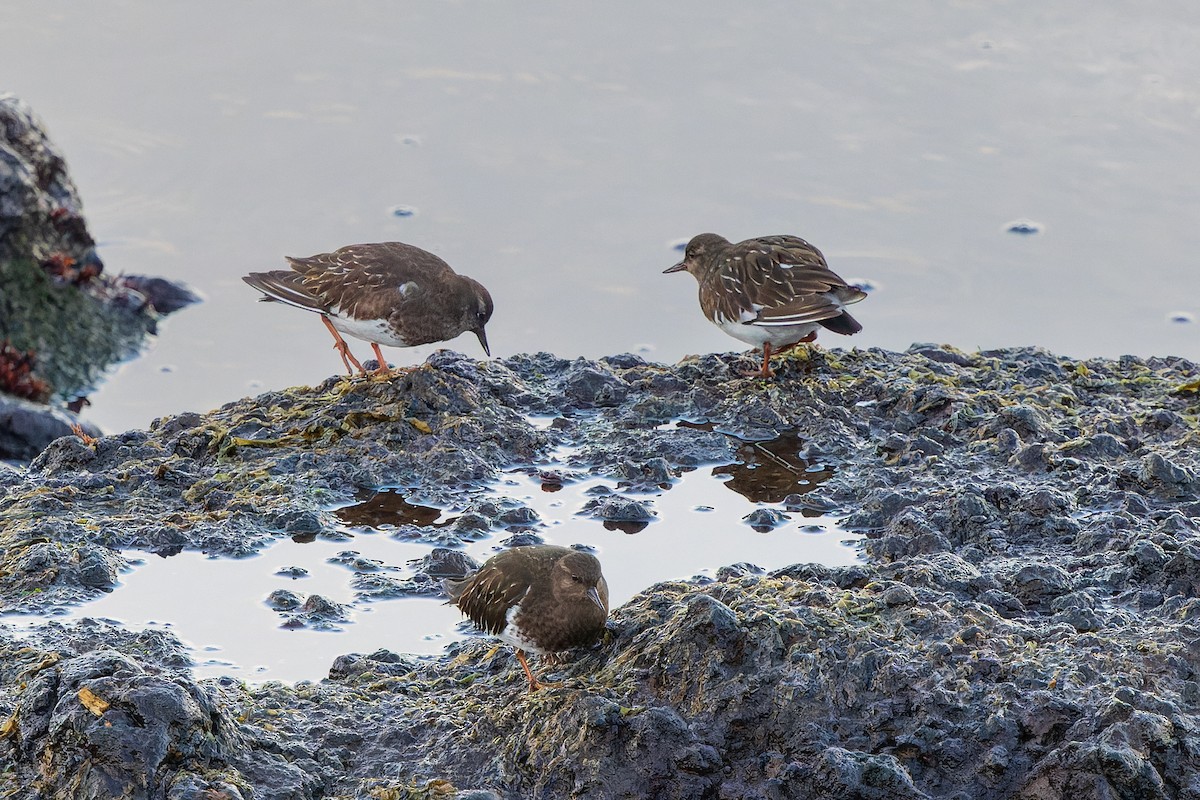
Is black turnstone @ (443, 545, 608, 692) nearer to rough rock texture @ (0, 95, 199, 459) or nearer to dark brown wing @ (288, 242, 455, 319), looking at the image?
dark brown wing @ (288, 242, 455, 319)

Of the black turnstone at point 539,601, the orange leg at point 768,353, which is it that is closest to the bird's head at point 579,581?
the black turnstone at point 539,601

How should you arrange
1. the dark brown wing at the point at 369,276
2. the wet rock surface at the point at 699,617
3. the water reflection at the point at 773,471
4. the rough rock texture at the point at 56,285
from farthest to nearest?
the rough rock texture at the point at 56,285 → the dark brown wing at the point at 369,276 → the water reflection at the point at 773,471 → the wet rock surface at the point at 699,617

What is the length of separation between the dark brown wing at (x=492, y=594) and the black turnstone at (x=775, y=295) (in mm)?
2743

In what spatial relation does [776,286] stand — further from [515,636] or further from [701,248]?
[515,636]

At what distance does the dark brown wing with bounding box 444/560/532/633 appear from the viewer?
13.9 feet

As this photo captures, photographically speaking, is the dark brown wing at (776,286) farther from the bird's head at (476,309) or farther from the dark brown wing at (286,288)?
the dark brown wing at (286,288)

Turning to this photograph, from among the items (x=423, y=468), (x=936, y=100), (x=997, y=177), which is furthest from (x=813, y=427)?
(x=936, y=100)

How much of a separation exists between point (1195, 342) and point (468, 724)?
693 centimetres

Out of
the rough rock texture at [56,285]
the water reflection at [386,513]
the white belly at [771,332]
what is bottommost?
the rough rock texture at [56,285]

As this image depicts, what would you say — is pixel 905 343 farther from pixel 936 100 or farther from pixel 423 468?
pixel 423 468

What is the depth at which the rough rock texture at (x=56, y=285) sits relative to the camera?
31.5 ft

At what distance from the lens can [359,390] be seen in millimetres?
6453

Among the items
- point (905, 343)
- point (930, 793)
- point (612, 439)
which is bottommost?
point (905, 343)

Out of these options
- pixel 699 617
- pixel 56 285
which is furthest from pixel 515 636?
pixel 56 285
